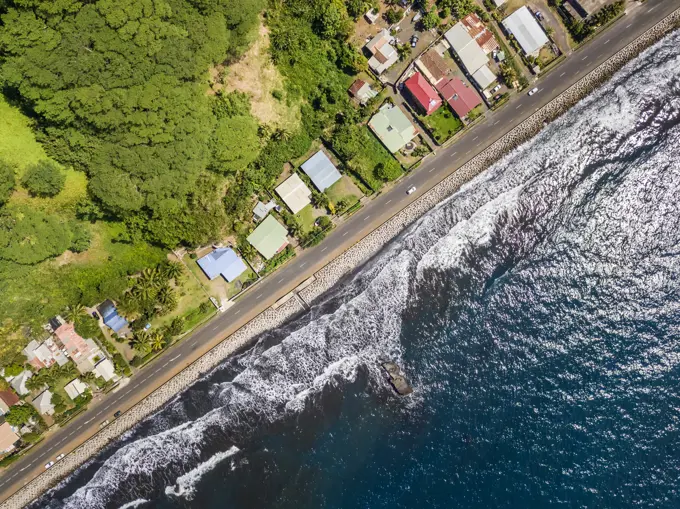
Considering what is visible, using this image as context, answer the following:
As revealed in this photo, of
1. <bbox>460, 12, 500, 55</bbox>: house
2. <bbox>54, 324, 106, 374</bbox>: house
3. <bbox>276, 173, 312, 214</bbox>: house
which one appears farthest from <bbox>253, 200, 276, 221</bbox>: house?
<bbox>460, 12, 500, 55</bbox>: house

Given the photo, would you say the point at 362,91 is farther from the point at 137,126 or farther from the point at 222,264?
the point at 222,264

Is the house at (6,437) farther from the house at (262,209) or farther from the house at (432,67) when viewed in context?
the house at (432,67)

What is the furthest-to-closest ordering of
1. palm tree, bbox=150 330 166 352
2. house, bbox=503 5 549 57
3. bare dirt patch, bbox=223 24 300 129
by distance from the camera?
palm tree, bbox=150 330 166 352 < house, bbox=503 5 549 57 < bare dirt patch, bbox=223 24 300 129

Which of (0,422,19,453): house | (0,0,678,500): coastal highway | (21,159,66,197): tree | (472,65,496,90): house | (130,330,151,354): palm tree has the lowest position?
(0,0,678,500): coastal highway

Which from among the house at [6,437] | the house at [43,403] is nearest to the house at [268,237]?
the house at [43,403]

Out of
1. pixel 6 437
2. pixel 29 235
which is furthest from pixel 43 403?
pixel 29 235

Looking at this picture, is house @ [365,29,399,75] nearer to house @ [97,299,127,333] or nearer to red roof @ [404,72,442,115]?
red roof @ [404,72,442,115]

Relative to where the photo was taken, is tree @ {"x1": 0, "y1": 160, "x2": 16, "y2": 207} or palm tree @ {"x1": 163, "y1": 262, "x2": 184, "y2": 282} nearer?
tree @ {"x1": 0, "y1": 160, "x2": 16, "y2": 207}

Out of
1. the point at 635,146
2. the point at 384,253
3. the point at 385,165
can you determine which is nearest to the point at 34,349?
the point at 384,253
